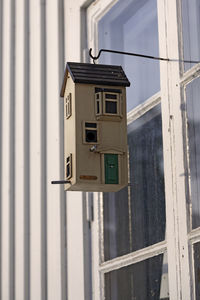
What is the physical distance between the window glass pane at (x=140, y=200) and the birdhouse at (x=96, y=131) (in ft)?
1.34

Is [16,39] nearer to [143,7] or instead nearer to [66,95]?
[143,7]

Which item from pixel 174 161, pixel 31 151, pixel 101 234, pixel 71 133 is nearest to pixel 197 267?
pixel 174 161

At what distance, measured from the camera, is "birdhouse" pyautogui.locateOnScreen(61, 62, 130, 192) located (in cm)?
284

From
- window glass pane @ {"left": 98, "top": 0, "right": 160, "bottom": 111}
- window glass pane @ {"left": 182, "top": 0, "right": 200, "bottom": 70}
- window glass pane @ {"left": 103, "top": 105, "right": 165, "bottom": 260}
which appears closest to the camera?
window glass pane @ {"left": 182, "top": 0, "right": 200, "bottom": 70}

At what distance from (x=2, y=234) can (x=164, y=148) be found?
2409 mm

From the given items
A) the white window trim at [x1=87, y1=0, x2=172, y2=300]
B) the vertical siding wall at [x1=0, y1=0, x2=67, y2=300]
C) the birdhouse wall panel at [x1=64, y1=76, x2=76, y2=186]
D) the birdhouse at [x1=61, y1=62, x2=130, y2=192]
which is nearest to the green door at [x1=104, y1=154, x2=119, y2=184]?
the birdhouse at [x1=61, y1=62, x2=130, y2=192]

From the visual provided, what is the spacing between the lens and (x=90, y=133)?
2871mm

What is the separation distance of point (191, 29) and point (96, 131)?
639 mm

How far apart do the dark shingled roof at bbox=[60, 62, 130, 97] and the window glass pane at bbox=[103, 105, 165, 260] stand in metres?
0.41

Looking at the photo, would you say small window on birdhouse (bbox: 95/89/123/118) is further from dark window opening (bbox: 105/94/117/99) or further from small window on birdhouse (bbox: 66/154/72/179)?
small window on birdhouse (bbox: 66/154/72/179)

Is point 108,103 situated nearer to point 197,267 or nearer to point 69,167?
point 69,167

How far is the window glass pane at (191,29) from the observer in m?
3.10

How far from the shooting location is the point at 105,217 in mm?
3773

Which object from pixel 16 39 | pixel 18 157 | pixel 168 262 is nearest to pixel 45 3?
pixel 16 39
